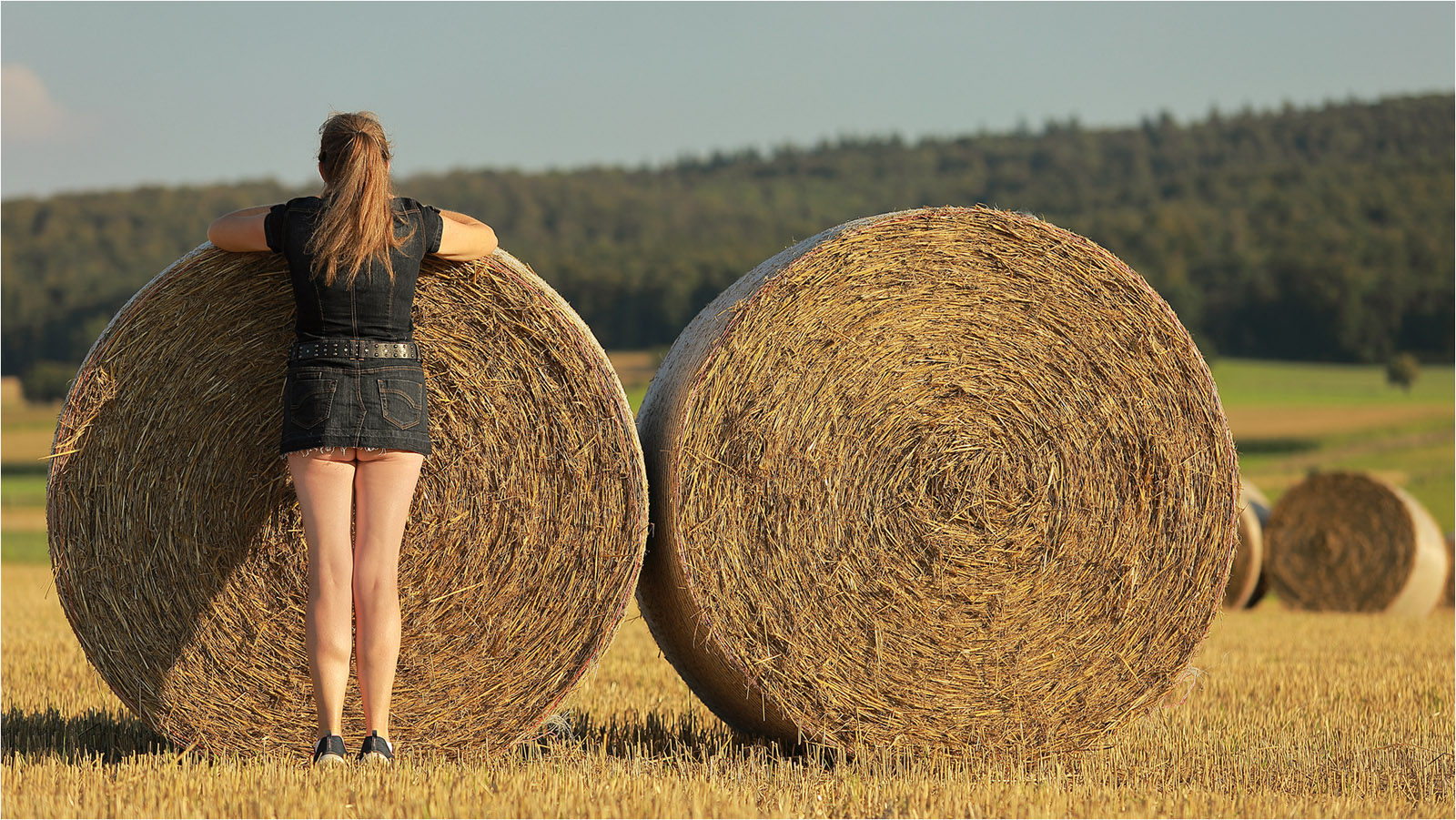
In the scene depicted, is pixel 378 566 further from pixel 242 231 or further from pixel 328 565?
pixel 242 231

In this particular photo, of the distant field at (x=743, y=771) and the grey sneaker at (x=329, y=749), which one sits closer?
the distant field at (x=743, y=771)

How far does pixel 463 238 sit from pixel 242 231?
777mm

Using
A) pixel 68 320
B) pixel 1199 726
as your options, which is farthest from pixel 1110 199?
pixel 1199 726

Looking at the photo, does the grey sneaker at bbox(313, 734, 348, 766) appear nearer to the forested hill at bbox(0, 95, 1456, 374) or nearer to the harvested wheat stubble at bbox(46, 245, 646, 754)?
the harvested wheat stubble at bbox(46, 245, 646, 754)

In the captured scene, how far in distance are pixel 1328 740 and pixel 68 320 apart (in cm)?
4953

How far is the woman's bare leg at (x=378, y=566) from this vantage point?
198 inches

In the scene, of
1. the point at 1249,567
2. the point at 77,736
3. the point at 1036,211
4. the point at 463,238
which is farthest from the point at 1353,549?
the point at 1036,211

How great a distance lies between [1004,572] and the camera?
5.64 m

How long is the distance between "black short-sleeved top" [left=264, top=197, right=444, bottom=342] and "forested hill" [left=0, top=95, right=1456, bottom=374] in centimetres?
3363

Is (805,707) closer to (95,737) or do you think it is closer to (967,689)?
(967,689)

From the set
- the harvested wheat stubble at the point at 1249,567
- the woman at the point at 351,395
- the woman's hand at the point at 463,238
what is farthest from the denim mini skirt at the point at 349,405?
the harvested wheat stubble at the point at 1249,567

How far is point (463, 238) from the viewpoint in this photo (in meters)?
5.16

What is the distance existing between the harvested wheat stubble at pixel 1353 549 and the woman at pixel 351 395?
11028 millimetres

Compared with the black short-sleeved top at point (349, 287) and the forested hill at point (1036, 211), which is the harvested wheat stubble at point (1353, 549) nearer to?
the black short-sleeved top at point (349, 287)
